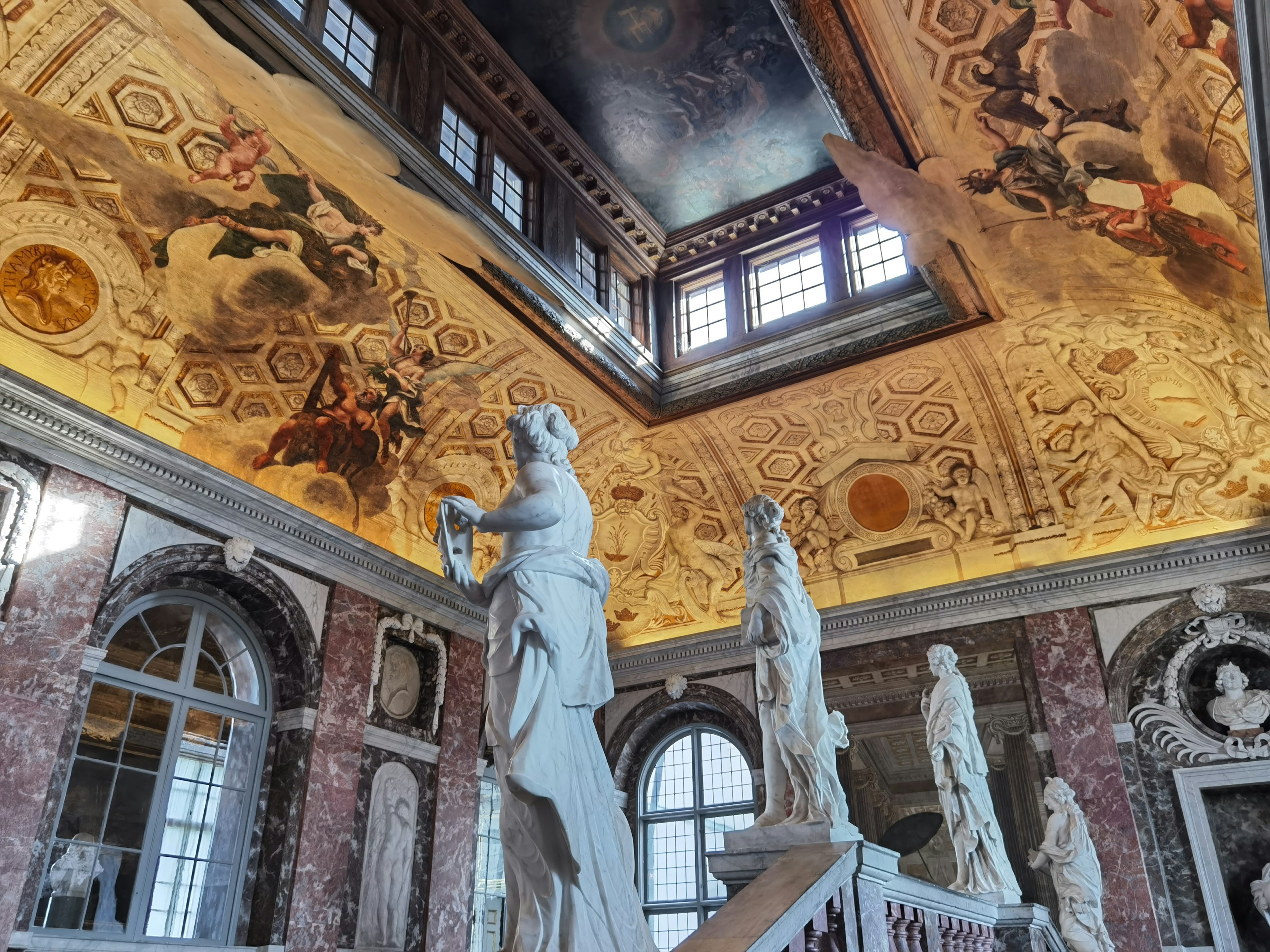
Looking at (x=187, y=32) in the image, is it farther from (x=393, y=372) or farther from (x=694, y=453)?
(x=694, y=453)

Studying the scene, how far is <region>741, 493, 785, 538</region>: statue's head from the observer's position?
5.89 m

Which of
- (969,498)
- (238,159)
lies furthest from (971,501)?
(238,159)

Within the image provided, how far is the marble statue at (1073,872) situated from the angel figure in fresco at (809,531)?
5.37 metres

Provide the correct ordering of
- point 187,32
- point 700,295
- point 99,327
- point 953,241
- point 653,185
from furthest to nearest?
1. point 700,295
2. point 653,185
3. point 953,241
4. point 99,327
5. point 187,32

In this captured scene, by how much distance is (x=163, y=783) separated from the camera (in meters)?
9.88

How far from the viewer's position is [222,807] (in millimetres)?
10438

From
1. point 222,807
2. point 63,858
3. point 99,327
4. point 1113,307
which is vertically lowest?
point 63,858

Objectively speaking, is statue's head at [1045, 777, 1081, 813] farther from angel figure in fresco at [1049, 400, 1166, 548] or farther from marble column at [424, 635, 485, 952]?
marble column at [424, 635, 485, 952]

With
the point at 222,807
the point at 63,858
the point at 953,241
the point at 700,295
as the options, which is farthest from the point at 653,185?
the point at 63,858

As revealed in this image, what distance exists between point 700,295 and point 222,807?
9.00m

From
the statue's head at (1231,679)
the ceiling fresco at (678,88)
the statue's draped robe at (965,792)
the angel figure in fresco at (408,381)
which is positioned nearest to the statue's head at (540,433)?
the statue's draped robe at (965,792)

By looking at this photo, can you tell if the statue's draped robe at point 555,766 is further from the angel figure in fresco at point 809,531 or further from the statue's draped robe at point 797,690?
the angel figure in fresco at point 809,531

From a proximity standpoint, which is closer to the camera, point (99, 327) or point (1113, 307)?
point (99, 327)

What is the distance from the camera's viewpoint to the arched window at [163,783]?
9.11 m
